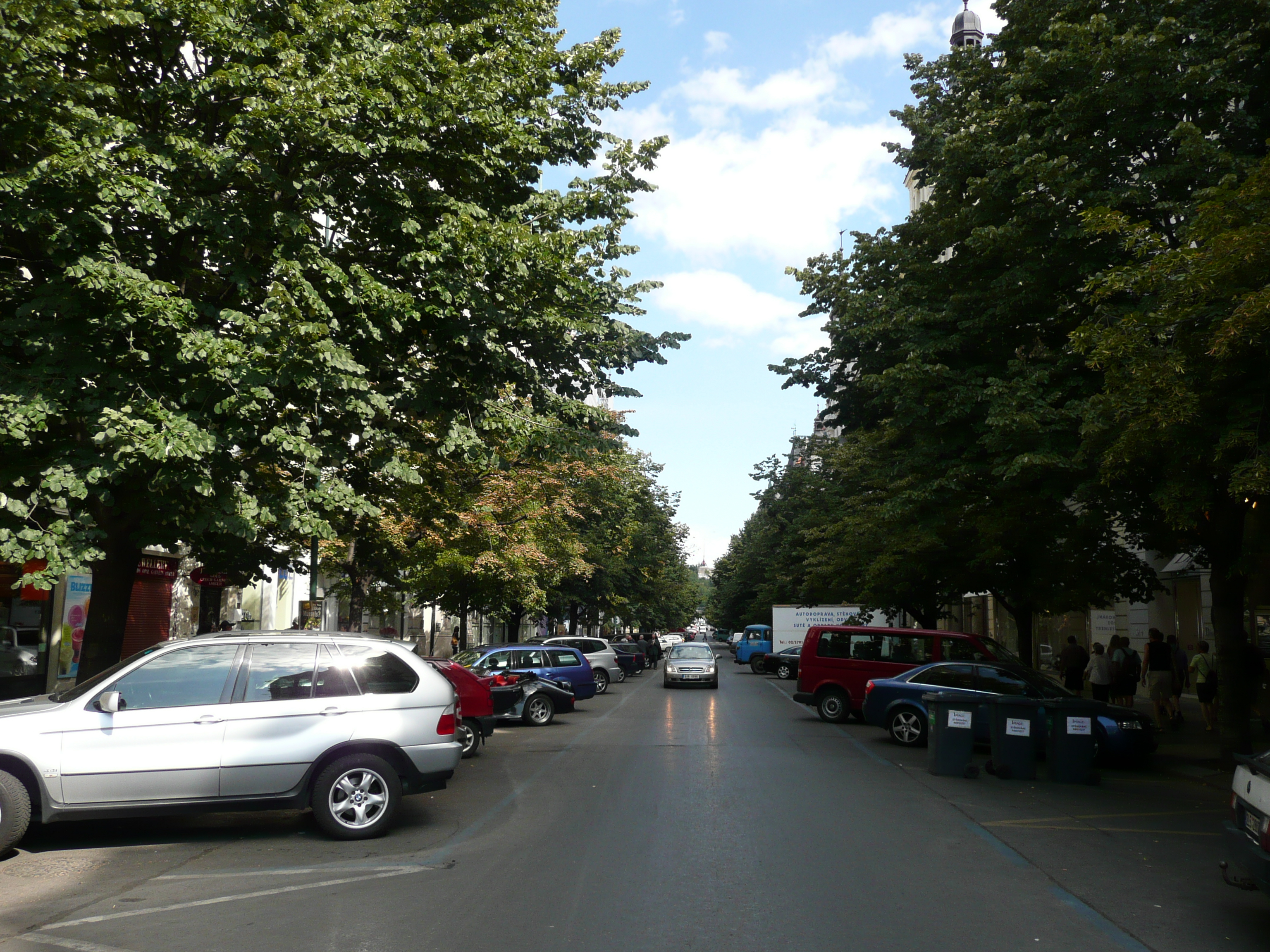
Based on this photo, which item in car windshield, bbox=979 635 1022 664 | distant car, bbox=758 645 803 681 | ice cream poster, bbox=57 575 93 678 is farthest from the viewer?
distant car, bbox=758 645 803 681

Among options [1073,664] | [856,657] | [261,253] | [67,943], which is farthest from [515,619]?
[67,943]

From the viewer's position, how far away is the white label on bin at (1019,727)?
13.4 metres

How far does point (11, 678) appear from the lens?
18.9 metres

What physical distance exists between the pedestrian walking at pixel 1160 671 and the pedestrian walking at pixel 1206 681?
0.53 meters

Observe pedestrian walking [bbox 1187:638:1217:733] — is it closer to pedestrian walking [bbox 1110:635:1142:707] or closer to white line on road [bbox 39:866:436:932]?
pedestrian walking [bbox 1110:635:1142:707]

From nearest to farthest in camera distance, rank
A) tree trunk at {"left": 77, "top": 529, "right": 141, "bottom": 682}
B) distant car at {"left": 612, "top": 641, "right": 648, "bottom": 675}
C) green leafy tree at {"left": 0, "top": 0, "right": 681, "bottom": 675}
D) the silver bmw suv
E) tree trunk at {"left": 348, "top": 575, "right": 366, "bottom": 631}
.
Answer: the silver bmw suv < green leafy tree at {"left": 0, "top": 0, "right": 681, "bottom": 675} < tree trunk at {"left": 77, "top": 529, "right": 141, "bottom": 682} < tree trunk at {"left": 348, "top": 575, "right": 366, "bottom": 631} < distant car at {"left": 612, "top": 641, "right": 648, "bottom": 675}

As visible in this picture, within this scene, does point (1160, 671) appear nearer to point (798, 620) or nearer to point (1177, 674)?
point (1177, 674)

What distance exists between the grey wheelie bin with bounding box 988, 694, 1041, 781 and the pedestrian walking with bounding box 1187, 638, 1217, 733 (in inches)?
311

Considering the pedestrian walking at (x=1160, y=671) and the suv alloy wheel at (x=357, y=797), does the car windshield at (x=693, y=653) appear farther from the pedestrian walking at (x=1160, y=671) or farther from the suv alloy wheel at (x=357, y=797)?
the suv alloy wheel at (x=357, y=797)

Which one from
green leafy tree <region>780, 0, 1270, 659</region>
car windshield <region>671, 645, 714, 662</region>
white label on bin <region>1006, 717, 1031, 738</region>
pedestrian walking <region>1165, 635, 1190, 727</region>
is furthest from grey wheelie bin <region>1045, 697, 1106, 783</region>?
car windshield <region>671, 645, 714, 662</region>

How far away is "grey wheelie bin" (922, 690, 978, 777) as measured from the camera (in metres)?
13.5

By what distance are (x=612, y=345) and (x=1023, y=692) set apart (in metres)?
8.39

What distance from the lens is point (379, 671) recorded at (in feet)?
30.9

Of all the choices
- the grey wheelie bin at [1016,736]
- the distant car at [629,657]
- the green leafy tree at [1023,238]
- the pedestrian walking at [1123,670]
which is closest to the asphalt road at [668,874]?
the grey wheelie bin at [1016,736]
